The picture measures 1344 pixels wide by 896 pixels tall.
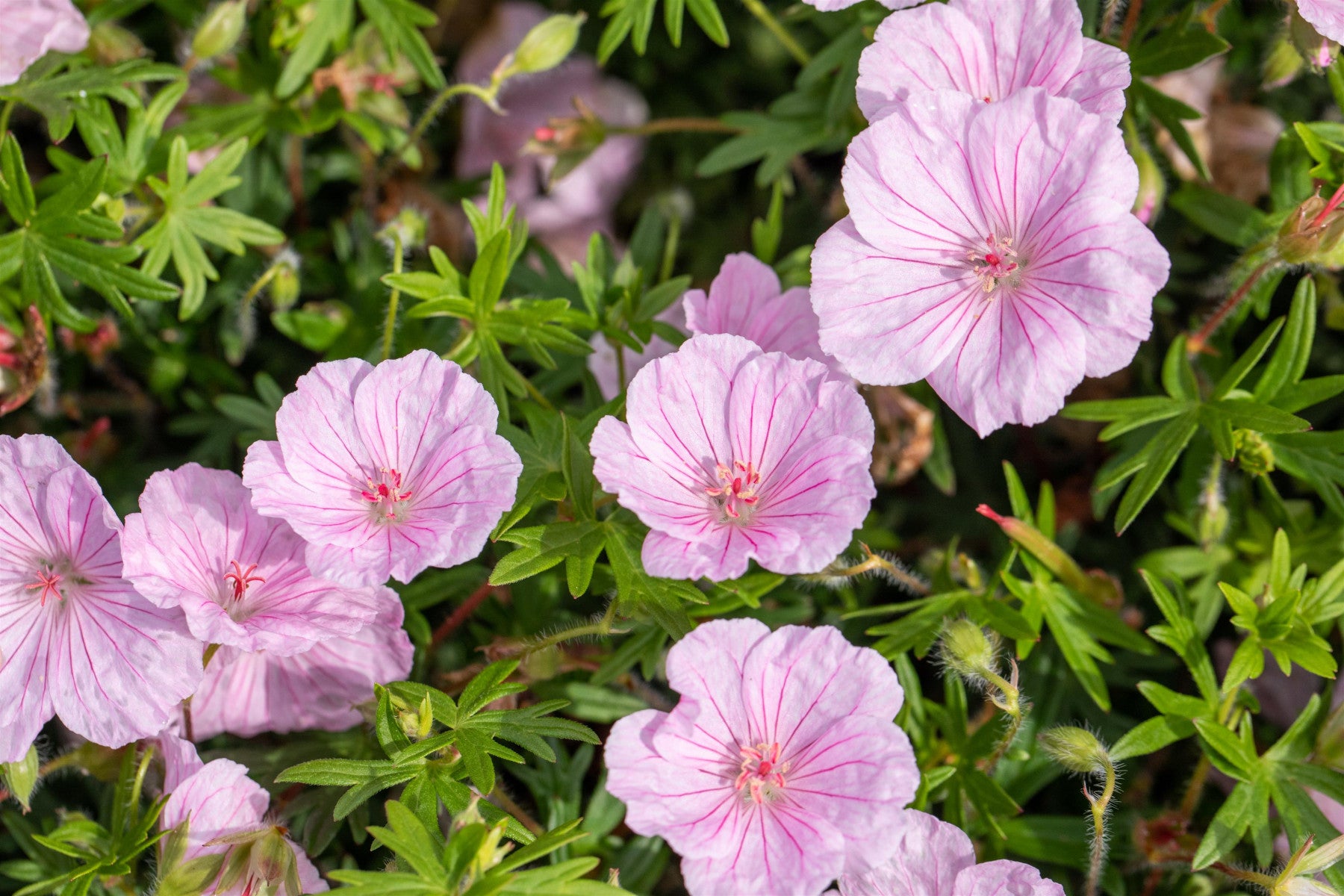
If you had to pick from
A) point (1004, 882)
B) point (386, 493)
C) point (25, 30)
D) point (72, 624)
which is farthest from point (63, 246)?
point (1004, 882)

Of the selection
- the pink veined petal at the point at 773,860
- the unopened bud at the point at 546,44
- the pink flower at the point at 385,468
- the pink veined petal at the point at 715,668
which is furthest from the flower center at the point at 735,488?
the unopened bud at the point at 546,44

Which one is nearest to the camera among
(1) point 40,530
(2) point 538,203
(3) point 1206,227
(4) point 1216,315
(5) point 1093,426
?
(1) point 40,530

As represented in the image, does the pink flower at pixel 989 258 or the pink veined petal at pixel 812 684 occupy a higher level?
the pink flower at pixel 989 258

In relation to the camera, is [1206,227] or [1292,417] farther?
[1206,227]

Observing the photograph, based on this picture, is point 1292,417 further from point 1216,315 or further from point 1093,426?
point 1093,426

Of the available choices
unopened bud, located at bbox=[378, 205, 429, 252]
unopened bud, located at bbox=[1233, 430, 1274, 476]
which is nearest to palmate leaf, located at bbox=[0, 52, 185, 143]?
unopened bud, located at bbox=[378, 205, 429, 252]

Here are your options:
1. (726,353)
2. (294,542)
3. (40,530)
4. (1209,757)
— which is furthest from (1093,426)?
(40,530)

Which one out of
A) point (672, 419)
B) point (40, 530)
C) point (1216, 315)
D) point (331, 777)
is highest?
point (1216, 315)

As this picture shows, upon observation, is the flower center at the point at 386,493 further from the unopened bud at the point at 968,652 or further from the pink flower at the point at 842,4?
the pink flower at the point at 842,4
